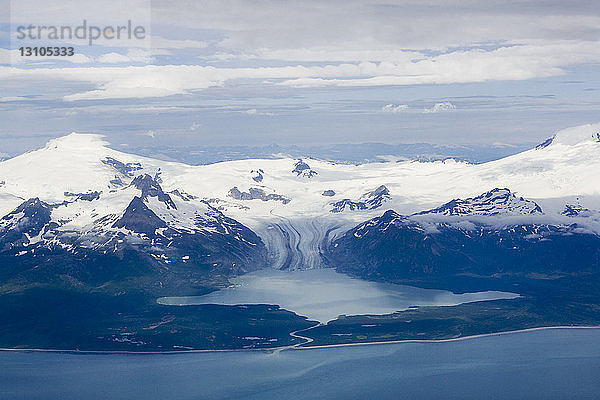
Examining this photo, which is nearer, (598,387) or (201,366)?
(598,387)

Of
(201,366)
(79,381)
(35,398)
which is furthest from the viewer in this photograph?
(201,366)

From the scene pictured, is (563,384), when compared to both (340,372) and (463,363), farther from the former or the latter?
(340,372)

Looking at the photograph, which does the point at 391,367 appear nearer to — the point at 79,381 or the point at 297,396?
the point at 297,396

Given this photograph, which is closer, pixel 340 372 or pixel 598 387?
pixel 598 387

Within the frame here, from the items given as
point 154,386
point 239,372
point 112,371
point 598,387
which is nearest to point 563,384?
point 598,387

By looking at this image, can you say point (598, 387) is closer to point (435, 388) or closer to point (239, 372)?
point (435, 388)

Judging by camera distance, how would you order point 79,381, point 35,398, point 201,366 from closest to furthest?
point 35,398 < point 79,381 < point 201,366

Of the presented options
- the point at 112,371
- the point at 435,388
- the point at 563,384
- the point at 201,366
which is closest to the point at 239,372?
the point at 201,366
